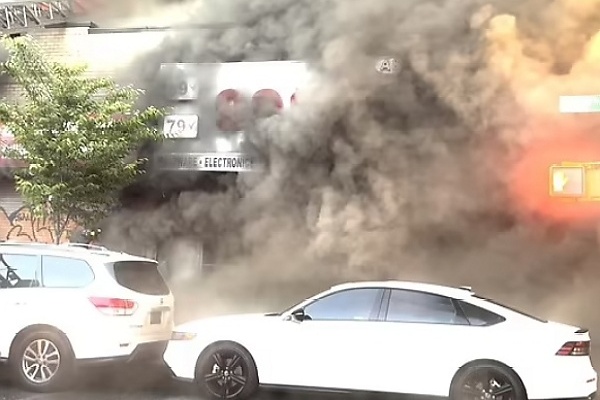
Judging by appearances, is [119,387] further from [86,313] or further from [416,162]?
[416,162]

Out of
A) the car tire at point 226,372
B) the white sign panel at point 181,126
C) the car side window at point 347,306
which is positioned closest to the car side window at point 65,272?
the car tire at point 226,372

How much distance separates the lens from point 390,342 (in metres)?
6.70

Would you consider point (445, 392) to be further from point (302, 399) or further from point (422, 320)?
point (302, 399)

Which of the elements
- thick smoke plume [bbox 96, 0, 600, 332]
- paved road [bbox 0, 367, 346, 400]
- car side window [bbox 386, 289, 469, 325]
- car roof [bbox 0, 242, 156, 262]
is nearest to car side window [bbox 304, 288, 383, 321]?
car side window [bbox 386, 289, 469, 325]

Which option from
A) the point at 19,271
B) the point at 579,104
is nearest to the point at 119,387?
the point at 19,271

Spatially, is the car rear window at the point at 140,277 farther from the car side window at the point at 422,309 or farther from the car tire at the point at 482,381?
the car tire at the point at 482,381

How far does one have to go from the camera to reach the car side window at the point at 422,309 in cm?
678

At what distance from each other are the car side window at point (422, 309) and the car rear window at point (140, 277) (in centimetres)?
257

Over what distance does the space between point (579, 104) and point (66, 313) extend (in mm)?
7443

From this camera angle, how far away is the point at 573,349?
636cm

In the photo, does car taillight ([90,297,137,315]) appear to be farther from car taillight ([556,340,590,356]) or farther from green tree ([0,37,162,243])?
car taillight ([556,340,590,356])

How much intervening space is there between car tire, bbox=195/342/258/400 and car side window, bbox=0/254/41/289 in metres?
1.91

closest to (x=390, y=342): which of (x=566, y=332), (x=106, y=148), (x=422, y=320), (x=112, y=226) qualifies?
(x=422, y=320)

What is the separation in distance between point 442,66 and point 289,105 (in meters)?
2.55
